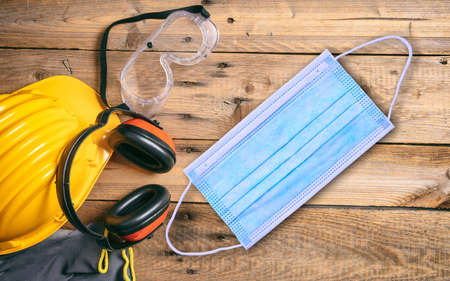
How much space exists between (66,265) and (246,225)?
0.43m

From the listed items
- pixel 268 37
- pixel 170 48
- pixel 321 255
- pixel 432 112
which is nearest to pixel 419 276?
pixel 321 255

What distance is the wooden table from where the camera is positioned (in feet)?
2.68

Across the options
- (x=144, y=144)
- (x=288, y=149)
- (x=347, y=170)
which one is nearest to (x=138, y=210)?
(x=144, y=144)

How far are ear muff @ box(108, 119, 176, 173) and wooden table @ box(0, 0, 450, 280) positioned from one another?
71mm

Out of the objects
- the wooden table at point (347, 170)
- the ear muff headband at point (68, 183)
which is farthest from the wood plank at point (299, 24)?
the ear muff headband at point (68, 183)

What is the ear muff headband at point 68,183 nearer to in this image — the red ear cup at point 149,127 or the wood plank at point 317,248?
the red ear cup at point 149,127

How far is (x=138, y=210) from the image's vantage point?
0.69 meters

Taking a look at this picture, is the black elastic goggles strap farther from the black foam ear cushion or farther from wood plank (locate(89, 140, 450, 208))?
wood plank (locate(89, 140, 450, 208))

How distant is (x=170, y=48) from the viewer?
33.2 inches

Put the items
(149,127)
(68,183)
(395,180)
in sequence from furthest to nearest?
(395,180) < (149,127) < (68,183)

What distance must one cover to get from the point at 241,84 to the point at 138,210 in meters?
0.39

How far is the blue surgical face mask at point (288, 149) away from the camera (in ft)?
2.65

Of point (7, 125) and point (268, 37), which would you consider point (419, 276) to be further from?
point (7, 125)

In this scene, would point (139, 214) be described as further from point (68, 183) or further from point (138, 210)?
point (68, 183)
